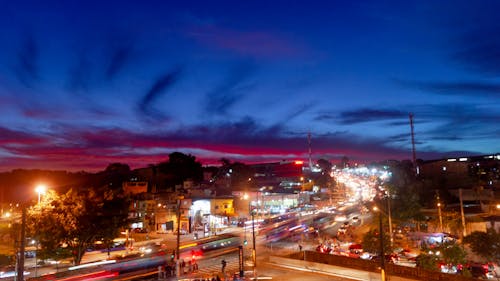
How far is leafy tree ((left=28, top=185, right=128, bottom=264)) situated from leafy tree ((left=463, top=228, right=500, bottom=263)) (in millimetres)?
32052

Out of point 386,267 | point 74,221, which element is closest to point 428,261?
point 386,267

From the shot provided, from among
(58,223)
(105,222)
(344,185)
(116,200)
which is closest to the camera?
(58,223)

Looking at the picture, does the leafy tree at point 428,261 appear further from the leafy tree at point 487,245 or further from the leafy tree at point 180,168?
the leafy tree at point 180,168

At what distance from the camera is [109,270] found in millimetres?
28875

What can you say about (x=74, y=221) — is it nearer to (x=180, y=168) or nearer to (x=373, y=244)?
(x=373, y=244)

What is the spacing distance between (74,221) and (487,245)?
34999 mm

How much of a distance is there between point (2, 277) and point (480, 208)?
54.3m

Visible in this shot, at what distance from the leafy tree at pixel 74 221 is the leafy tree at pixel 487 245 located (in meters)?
32.1

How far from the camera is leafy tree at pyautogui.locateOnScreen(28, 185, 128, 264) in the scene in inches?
1319

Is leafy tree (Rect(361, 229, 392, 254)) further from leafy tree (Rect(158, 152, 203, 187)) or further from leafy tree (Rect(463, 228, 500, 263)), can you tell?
leafy tree (Rect(158, 152, 203, 187))

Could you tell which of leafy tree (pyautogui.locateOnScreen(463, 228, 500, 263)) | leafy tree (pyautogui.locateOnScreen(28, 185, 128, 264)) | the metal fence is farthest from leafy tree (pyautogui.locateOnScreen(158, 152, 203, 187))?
leafy tree (pyautogui.locateOnScreen(463, 228, 500, 263))

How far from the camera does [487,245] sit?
30.1 metres

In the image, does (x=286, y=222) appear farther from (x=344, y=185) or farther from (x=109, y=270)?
(x=344, y=185)

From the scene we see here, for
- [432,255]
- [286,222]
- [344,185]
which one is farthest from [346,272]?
[344,185]
